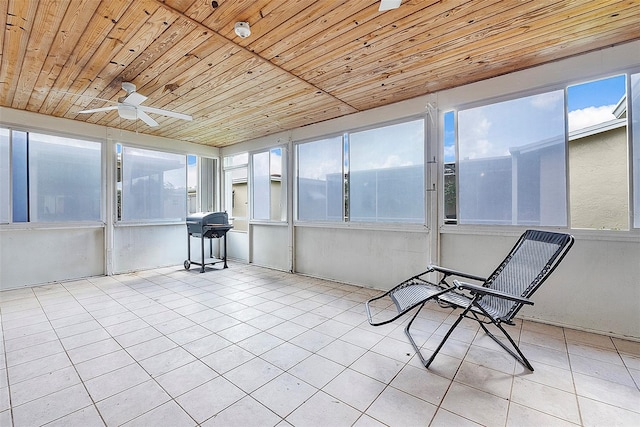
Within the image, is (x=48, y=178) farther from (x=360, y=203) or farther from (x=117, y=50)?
(x=360, y=203)

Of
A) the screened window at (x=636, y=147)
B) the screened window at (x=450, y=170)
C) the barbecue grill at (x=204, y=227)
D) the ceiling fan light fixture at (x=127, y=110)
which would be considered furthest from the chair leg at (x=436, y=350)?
the barbecue grill at (x=204, y=227)

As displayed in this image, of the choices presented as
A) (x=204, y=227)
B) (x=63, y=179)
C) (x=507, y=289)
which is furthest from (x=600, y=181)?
(x=63, y=179)

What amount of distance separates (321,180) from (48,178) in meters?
4.38

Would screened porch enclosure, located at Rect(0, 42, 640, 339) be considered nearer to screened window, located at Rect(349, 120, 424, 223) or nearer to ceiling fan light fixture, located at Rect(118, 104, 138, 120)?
screened window, located at Rect(349, 120, 424, 223)

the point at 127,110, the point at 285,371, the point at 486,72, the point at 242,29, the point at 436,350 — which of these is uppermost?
the point at 486,72

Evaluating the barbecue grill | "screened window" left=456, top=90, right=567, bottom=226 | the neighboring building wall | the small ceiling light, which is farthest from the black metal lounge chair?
the barbecue grill

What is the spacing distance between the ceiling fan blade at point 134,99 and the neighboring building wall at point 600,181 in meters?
4.56

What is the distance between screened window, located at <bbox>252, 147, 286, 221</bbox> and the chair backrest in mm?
3789

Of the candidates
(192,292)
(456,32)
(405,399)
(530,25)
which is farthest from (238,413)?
(530,25)

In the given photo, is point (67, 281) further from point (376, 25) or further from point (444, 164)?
point (444, 164)

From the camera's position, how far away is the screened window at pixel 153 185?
5312mm

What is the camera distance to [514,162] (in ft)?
10.4

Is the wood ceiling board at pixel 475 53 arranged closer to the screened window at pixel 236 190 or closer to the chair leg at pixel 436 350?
the chair leg at pixel 436 350

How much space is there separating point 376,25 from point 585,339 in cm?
333
